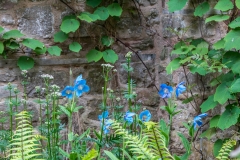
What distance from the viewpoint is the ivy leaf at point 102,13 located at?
2.65m

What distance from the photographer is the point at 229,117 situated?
7.47 feet

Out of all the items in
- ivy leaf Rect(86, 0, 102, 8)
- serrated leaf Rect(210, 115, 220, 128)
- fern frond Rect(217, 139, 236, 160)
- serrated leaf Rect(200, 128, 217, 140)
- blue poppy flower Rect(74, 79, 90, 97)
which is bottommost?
serrated leaf Rect(200, 128, 217, 140)

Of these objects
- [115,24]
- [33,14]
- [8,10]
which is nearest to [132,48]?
[115,24]

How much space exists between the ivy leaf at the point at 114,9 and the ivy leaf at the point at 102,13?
0.03 meters

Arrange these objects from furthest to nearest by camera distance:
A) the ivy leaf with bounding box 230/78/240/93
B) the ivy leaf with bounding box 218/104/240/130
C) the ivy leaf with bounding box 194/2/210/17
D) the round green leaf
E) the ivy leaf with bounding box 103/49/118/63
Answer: the ivy leaf with bounding box 103/49/118/63
the round green leaf
the ivy leaf with bounding box 194/2/210/17
the ivy leaf with bounding box 218/104/240/130
the ivy leaf with bounding box 230/78/240/93

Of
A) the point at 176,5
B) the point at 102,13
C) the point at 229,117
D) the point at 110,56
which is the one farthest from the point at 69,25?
the point at 229,117

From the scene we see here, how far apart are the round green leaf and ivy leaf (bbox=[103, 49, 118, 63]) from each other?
0.31 meters

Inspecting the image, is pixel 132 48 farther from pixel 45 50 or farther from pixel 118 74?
pixel 45 50

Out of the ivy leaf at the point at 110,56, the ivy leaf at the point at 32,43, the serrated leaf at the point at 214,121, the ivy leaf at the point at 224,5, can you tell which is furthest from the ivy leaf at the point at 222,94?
the ivy leaf at the point at 32,43

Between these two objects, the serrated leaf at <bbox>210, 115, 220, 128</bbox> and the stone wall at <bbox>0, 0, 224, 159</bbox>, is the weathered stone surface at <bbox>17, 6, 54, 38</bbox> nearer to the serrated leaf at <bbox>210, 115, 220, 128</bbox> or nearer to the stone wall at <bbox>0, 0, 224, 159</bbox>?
the stone wall at <bbox>0, 0, 224, 159</bbox>

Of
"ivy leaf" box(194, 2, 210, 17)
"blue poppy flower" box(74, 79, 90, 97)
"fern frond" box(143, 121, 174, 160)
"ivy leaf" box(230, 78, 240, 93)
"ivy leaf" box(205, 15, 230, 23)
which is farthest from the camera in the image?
"ivy leaf" box(194, 2, 210, 17)

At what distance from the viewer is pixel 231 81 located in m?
2.34

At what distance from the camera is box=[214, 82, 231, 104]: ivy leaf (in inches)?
88.4

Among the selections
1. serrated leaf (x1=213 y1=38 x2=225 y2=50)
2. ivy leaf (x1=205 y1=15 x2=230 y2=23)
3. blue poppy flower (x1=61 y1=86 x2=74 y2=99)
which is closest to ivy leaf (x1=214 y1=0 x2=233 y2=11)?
ivy leaf (x1=205 y1=15 x2=230 y2=23)
